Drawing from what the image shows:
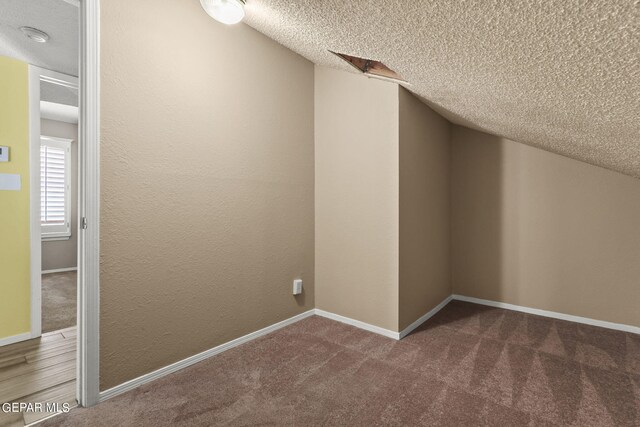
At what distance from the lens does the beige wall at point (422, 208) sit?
2.49 meters

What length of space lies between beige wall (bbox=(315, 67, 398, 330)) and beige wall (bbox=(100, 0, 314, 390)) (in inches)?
10.8

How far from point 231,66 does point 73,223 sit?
16.3 feet

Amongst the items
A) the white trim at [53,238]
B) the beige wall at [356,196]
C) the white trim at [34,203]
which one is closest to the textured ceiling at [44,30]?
the white trim at [34,203]

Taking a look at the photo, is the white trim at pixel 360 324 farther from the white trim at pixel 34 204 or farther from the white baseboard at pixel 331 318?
the white trim at pixel 34 204

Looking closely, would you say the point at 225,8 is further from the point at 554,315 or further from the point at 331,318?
the point at 554,315

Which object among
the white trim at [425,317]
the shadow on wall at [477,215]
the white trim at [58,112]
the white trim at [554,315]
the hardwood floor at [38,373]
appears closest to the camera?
the hardwood floor at [38,373]

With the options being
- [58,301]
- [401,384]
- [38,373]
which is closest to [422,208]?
[401,384]

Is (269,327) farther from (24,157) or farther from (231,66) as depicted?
(24,157)

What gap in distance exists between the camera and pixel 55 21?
2.17 metres

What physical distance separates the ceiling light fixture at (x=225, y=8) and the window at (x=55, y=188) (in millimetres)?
4957

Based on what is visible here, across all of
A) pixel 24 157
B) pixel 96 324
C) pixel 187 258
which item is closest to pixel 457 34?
pixel 187 258

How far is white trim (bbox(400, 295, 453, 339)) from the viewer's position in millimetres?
2482

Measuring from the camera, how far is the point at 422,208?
9.16 feet
